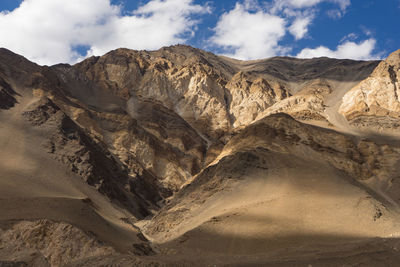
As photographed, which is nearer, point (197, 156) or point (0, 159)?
point (0, 159)

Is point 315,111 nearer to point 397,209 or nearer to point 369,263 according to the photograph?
point 397,209

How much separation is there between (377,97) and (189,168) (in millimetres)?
35269

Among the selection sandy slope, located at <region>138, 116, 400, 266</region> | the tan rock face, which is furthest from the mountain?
the tan rock face

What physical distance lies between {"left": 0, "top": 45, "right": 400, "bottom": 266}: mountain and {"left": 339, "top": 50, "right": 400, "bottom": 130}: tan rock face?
29cm

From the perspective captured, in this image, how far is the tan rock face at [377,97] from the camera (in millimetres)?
62875

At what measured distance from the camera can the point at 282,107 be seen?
249ft

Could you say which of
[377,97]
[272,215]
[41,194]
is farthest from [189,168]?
[377,97]

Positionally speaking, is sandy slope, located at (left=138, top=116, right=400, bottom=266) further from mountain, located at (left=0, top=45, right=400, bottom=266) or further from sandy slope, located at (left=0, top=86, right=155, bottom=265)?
sandy slope, located at (left=0, top=86, right=155, bottom=265)

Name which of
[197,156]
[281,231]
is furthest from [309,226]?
[197,156]

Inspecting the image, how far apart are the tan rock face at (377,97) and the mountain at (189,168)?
0.29m

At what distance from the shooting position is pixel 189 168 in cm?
6031

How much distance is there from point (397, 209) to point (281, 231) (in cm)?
1520

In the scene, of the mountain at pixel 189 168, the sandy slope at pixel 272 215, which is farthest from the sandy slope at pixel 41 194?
the sandy slope at pixel 272 215

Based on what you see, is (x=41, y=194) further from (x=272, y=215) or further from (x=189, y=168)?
(x=189, y=168)
